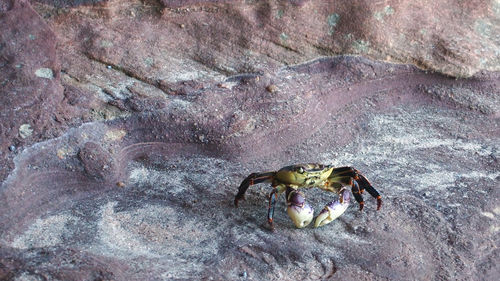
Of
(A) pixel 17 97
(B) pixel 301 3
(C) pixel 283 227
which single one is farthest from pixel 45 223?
(B) pixel 301 3

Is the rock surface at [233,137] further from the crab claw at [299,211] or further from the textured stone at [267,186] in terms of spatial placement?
the crab claw at [299,211]

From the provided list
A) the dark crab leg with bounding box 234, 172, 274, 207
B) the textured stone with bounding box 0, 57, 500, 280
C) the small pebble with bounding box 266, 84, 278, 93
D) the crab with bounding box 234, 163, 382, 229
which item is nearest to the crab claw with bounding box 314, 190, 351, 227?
the crab with bounding box 234, 163, 382, 229

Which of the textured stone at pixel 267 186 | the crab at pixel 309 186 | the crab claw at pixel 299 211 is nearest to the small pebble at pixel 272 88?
the textured stone at pixel 267 186

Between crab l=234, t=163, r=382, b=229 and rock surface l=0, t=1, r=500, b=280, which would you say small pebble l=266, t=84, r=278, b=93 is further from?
crab l=234, t=163, r=382, b=229

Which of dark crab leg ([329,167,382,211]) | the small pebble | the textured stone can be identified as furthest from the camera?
the small pebble

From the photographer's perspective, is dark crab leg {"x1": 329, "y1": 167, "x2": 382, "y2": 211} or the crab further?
dark crab leg {"x1": 329, "y1": 167, "x2": 382, "y2": 211}

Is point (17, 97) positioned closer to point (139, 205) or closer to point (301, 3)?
point (139, 205)
